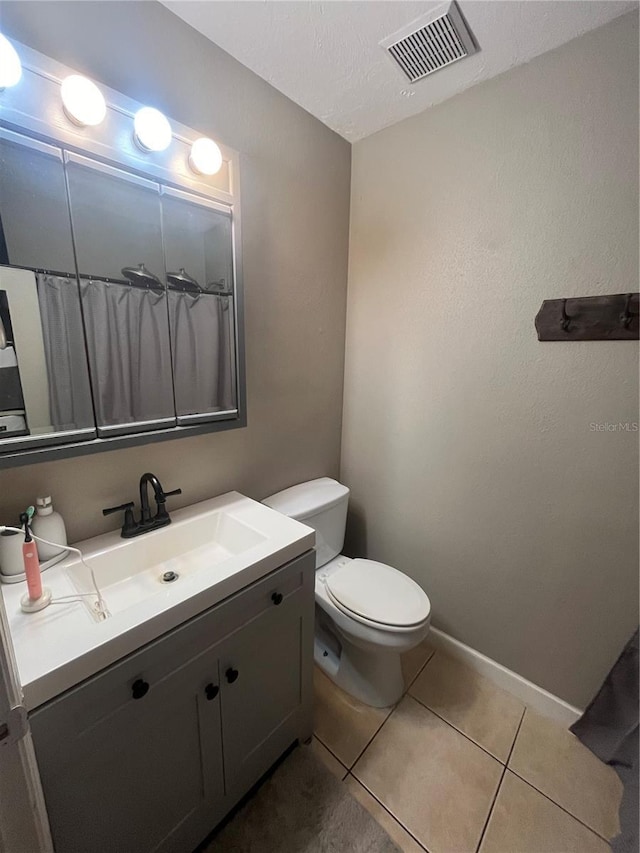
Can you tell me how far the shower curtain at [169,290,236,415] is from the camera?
122 cm

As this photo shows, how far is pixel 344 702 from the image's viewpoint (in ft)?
4.82

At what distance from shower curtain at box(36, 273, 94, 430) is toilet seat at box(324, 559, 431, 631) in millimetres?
1083

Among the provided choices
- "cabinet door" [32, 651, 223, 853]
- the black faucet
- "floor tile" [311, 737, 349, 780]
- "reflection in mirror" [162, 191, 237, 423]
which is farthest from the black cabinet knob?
"floor tile" [311, 737, 349, 780]

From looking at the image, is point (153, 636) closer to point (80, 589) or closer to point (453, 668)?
point (80, 589)

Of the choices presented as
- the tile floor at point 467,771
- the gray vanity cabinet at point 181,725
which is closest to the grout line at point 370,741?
the tile floor at point 467,771

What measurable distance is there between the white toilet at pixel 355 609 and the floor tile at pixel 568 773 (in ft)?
1.55

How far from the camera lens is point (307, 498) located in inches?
62.7

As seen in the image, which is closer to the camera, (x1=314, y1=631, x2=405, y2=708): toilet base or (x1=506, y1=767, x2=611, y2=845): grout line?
(x1=506, y1=767, x2=611, y2=845): grout line

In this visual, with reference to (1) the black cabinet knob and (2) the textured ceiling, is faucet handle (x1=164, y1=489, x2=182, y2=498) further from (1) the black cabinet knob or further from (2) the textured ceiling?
(2) the textured ceiling

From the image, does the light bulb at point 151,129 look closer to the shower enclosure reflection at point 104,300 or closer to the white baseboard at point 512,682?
the shower enclosure reflection at point 104,300

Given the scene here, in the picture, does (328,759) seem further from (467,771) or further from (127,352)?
(127,352)

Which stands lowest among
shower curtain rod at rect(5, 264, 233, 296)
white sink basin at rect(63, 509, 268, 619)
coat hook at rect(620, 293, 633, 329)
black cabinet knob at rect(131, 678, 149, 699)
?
black cabinet knob at rect(131, 678, 149, 699)

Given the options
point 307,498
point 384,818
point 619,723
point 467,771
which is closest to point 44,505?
point 307,498

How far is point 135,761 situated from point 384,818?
828 mm
